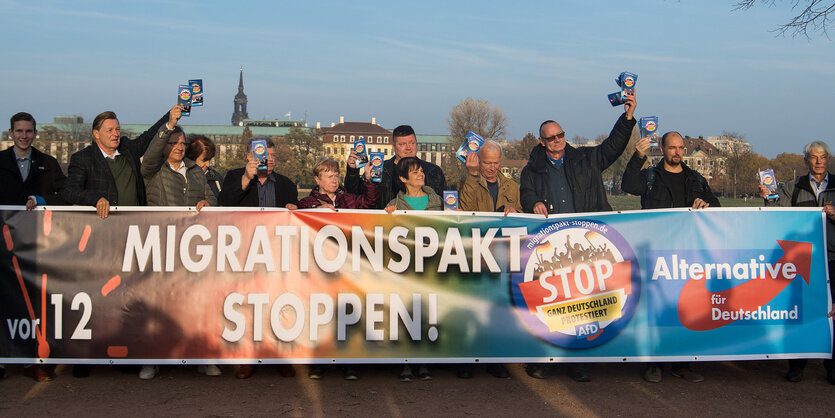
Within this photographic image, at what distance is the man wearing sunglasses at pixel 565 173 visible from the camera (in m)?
7.11

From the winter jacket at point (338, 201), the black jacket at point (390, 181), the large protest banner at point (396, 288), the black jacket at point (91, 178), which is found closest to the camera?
the large protest banner at point (396, 288)

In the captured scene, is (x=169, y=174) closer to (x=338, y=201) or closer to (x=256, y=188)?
(x=256, y=188)

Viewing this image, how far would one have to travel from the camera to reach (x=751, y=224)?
6.66 m

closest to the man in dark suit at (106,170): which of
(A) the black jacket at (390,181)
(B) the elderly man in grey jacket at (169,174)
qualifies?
(B) the elderly man in grey jacket at (169,174)

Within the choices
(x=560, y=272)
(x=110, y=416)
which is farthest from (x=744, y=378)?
(x=110, y=416)

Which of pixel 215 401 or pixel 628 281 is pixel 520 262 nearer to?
pixel 628 281

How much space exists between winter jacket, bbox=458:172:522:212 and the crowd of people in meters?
0.01

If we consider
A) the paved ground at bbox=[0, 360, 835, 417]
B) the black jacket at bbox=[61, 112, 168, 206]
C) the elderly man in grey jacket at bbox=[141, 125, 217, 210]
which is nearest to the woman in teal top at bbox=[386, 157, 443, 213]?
the paved ground at bbox=[0, 360, 835, 417]

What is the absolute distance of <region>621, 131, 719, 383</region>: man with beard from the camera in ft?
23.0

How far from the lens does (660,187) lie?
23.2 feet

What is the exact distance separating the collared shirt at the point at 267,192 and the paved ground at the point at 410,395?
159 centimetres

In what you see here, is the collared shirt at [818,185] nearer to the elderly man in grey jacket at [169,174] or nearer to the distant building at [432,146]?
the elderly man in grey jacket at [169,174]

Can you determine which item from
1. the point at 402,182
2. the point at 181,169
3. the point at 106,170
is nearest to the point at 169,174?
the point at 181,169

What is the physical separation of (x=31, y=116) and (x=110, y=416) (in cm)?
347
